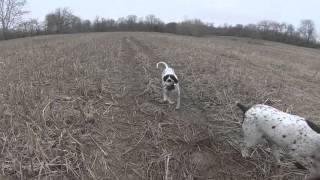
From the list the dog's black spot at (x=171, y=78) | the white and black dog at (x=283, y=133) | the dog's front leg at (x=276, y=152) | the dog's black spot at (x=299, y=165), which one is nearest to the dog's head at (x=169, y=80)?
the dog's black spot at (x=171, y=78)

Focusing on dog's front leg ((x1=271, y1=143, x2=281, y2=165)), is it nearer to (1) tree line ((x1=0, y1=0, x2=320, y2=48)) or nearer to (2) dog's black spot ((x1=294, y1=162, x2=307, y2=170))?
(2) dog's black spot ((x1=294, y1=162, x2=307, y2=170))

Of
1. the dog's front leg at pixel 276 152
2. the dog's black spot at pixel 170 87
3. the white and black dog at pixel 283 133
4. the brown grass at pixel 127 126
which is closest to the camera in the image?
the white and black dog at pixel 283 133

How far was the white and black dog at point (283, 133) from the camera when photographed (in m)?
5.83

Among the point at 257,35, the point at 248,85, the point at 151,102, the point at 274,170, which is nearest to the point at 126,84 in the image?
the point at 151,102

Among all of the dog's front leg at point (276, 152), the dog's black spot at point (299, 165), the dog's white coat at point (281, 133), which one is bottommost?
the dog's black spot at point (299, 165)

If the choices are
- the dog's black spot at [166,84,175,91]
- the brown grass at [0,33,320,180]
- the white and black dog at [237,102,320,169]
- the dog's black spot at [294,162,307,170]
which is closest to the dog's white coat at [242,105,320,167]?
the white and black dog at [237,102,320,169]

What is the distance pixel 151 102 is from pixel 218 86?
254cm

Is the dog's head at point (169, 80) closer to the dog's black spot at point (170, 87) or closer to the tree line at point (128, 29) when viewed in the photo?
the dog's black spot at point (170, 87)

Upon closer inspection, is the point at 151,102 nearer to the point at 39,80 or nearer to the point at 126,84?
the point at 126,84

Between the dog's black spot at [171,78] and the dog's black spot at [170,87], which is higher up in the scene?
the dog's black spot at [171,78]

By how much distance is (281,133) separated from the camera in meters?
6.02

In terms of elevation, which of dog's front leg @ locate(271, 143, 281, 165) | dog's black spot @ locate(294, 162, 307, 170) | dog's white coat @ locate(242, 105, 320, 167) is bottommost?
dog's black spot @ locate(294, 162, 307, 170)

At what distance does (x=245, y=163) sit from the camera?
6637mm

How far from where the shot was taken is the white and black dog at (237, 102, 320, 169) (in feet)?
19.1
